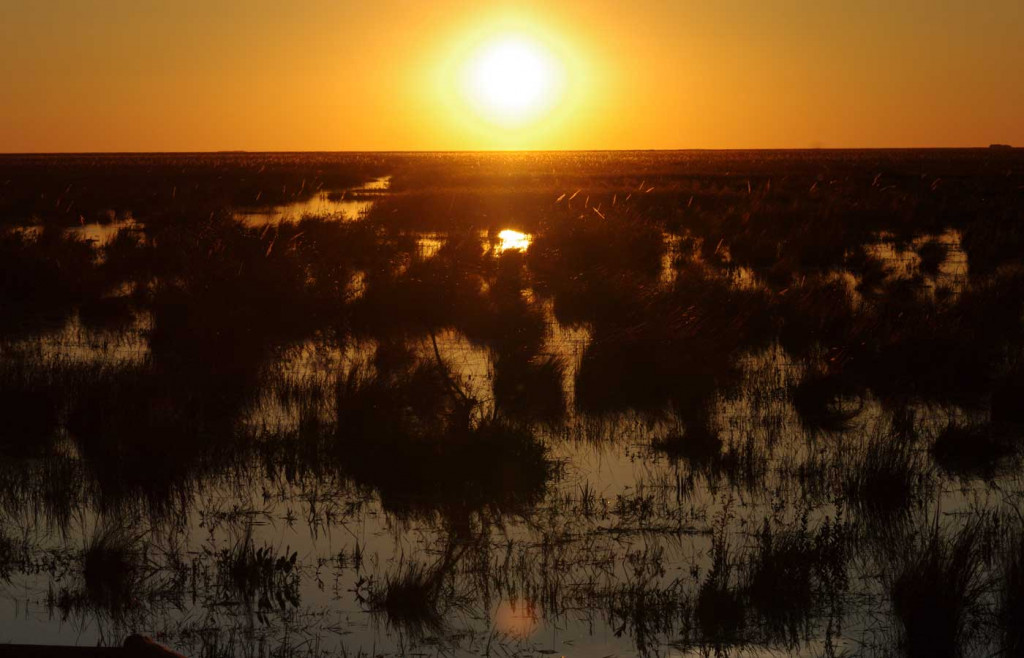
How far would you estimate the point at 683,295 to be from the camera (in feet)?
51.8

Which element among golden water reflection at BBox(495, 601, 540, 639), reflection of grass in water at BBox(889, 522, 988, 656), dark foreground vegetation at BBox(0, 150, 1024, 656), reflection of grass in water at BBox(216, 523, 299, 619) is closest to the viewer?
reflection of grass in water at BBox(889, 522, 988, 656)

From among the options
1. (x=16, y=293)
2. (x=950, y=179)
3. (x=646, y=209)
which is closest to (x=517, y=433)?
(x=16, y=293)

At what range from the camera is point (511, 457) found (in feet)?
26.9

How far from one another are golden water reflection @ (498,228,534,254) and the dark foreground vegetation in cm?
338

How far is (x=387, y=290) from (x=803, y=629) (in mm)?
11485

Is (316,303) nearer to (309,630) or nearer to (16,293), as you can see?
(16,293)

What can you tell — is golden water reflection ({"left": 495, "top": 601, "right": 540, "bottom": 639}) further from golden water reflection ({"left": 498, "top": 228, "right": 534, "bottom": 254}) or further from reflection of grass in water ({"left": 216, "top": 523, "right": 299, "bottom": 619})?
golden water reflection ({"left": 498, "top": 228, "right": 534, "bottom": 254})

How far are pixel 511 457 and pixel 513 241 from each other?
17312 millimetres

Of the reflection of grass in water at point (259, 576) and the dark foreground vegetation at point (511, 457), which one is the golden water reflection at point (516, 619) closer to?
the dark foreground vegetation at point (511, 457)

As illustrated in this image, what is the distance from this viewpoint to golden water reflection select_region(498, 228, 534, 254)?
23.0 m

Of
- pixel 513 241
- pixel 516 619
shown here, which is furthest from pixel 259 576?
pixel 513 241

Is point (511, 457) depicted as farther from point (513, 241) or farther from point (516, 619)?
point (513, 241)

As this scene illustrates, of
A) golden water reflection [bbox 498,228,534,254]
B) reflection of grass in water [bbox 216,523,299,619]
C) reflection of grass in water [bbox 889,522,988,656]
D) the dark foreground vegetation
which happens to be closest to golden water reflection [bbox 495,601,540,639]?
the dark foreground vegetation

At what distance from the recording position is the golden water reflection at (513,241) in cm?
2298
